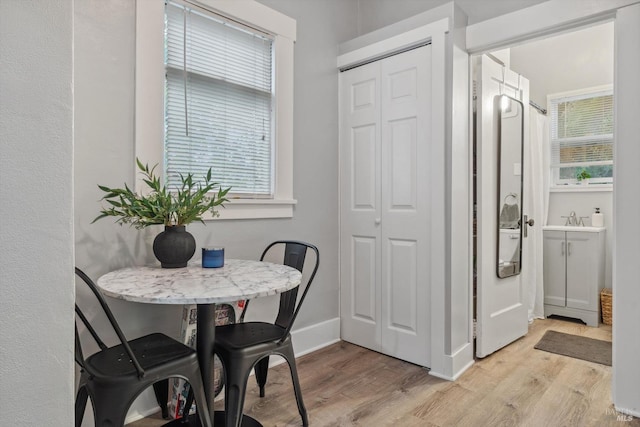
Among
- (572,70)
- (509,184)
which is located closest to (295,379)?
(509,184)

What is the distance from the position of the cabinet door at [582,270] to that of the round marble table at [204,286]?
10.5 ft

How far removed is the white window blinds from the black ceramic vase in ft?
1.46

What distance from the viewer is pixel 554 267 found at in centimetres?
385

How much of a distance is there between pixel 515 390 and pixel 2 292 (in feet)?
8.20

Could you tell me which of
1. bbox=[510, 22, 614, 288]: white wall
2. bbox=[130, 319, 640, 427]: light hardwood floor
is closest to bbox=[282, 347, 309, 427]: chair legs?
bbox=[130, 319, 640, 427]: light hardwood floor

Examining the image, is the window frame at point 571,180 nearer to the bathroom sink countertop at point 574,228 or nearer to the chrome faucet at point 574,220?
the chrome faucet at point 574,220

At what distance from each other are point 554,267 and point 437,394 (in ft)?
7.77

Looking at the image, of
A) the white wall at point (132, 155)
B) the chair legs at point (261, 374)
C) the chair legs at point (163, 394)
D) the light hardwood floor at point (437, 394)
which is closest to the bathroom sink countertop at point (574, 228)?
the light hardwood floor at point (437, 394)

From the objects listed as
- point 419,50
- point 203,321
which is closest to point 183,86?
point 203,321

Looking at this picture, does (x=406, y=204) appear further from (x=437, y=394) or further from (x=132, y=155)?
(x=132, y=155)

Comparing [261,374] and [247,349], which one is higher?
[247,349]

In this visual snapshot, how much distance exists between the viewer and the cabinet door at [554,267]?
12.5 ft

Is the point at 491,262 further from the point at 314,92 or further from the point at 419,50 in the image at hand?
the point at 314,92

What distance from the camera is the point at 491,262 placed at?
114 inches
